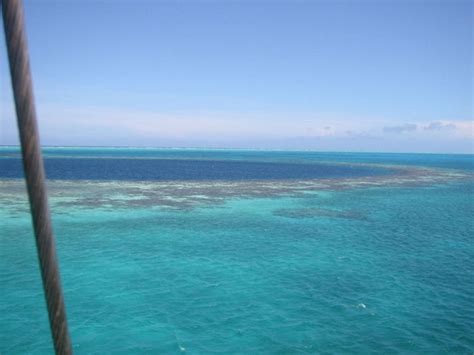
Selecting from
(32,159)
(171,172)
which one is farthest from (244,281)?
(171,172)

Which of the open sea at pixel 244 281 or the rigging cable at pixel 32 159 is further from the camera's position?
the open sea at pixel 244 281

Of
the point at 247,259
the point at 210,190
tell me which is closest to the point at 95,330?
the point at 247,259

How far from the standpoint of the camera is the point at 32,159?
8.16ft

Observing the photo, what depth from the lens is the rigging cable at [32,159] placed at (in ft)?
7.47

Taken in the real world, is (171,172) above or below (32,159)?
below

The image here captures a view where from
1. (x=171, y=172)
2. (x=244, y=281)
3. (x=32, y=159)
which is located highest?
(x=32, y=159)

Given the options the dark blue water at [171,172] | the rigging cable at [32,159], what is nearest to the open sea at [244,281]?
the rigging cable at [32,159]

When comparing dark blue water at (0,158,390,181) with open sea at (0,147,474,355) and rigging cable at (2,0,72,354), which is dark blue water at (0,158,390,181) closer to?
open sea at (0,147,474,355)

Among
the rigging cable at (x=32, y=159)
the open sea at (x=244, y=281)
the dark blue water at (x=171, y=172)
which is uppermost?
the rigging cable at (x=32, y=159)

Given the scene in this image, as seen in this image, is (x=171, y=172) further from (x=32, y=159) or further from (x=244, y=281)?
(x=32, y=159)

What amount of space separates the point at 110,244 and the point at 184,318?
32.1 feet

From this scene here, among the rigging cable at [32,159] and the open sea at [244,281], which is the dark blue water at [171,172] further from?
the rigging cable at [32,159]

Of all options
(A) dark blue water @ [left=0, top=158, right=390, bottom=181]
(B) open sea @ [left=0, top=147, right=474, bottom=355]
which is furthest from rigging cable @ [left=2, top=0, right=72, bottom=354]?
(A) dark blue water @ [left=0, top=158, right=390, bottom=181]

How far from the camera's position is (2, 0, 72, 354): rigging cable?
228 centimetres
